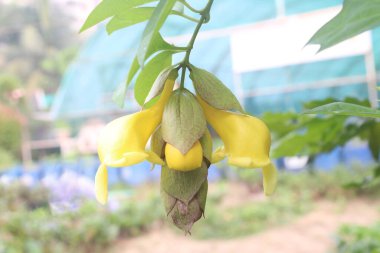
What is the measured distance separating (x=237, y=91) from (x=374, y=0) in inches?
204

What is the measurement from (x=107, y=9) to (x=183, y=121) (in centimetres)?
8

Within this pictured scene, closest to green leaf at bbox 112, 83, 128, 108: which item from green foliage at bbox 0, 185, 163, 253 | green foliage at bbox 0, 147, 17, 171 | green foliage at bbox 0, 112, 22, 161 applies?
green foliage at bbox 0, 185, 163, 253

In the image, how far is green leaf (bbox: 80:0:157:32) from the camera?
31cm

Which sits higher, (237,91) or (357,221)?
(237,91)

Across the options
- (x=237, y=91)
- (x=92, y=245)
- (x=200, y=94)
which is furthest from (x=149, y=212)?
(x=200, y=94)

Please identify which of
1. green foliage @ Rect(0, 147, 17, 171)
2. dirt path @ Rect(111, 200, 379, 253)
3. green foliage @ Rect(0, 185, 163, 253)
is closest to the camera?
green foliage @ Rect(0, 185, 163, 253)

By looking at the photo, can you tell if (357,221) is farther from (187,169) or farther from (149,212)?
(187,169)

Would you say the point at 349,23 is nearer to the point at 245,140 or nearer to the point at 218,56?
the point at 245,140

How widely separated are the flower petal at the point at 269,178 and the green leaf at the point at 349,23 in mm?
71

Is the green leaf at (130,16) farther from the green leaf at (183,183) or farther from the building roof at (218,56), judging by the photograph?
the building roof at (218,56)

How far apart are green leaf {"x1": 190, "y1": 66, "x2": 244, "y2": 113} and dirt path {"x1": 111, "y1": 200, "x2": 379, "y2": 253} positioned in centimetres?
294

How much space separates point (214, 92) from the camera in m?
0.31

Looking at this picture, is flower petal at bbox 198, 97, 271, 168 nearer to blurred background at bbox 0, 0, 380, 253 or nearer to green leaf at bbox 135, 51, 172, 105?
green leaf at bbox 135, 51, 172, 105

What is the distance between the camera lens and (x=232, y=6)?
602cm
